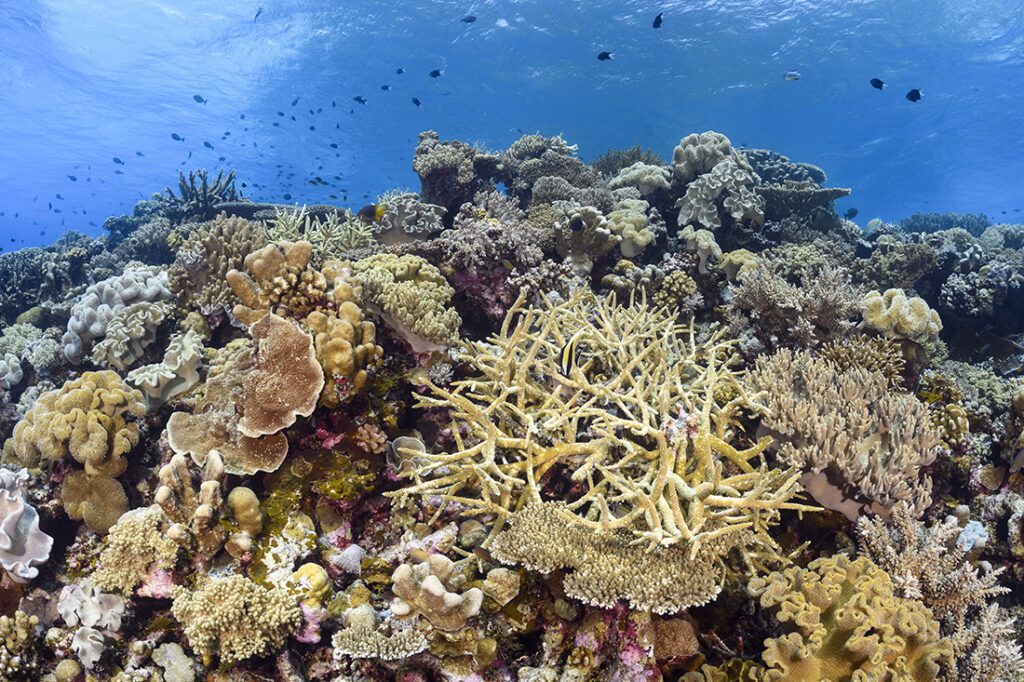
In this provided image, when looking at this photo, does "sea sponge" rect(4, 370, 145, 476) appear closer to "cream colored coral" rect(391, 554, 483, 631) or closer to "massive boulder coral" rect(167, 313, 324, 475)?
"massive boulder coral" rect(167, 313, 324, 475)

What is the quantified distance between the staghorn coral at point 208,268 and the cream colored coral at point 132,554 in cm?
276

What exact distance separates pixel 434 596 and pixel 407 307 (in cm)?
255

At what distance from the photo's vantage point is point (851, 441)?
358cm

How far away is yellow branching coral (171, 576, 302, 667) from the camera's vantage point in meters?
2.85

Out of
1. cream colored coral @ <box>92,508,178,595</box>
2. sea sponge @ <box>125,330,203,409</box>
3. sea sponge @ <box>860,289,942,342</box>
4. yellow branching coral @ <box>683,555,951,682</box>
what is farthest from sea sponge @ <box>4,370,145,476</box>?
sea sponge @ <box>860,289,942,342</box>

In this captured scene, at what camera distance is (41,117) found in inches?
1635

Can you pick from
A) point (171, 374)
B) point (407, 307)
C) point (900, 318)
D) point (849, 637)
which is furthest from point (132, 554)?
point (900, 318)

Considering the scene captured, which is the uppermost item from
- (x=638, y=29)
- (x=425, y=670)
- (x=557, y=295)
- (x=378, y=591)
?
(x=638, y=29)

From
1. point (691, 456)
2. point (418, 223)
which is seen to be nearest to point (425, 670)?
point (691, 456)

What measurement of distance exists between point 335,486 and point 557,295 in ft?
11.1

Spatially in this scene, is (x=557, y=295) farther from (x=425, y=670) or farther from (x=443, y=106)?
(x=443, y=106)

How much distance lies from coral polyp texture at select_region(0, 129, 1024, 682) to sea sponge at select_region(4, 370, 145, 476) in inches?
1.0

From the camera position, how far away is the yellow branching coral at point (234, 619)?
2.85 meters

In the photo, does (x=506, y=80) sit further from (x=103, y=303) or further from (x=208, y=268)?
(x=103, y=303)
